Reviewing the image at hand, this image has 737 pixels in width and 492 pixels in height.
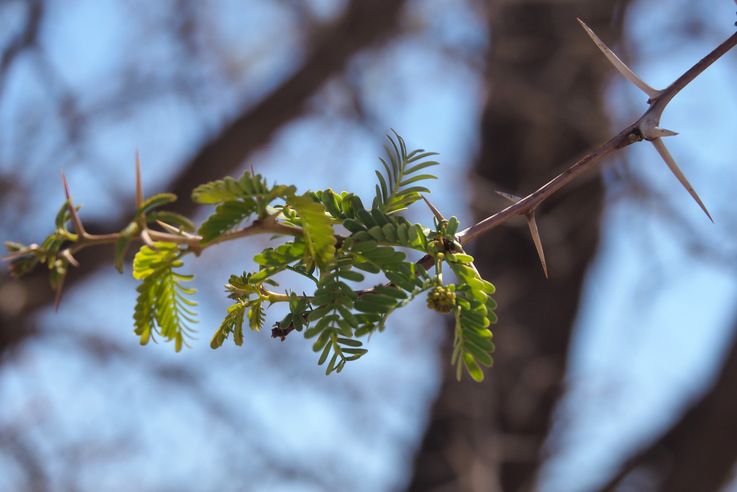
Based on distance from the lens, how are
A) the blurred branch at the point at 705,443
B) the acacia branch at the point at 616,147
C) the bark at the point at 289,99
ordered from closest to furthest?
the acacia branch at the point at 616,147, the blurred branch at the point at 705,443, the bark at the point at 289,99

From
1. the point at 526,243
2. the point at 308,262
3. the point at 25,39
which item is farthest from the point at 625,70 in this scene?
the point at 526,243

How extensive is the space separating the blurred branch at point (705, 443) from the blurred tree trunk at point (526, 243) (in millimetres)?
932

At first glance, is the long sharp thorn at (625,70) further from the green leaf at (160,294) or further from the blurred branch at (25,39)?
the blurred branch at (25,39)

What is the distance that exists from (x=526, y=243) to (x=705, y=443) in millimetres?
1932

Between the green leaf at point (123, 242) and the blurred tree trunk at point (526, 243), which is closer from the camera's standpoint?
the green leaf at point (123, 242)

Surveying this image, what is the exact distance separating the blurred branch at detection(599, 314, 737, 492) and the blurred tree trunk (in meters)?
0.93

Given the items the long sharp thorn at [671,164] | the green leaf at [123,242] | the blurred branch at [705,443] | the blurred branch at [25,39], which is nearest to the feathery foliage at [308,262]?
the green leaf at [123,242]

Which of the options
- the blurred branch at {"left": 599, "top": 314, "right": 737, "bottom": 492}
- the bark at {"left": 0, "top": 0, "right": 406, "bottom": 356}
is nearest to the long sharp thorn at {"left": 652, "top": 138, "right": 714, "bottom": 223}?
the bark at {"left": 0, "top": 0, "right": 406, "bottom": 356}

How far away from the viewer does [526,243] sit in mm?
6039

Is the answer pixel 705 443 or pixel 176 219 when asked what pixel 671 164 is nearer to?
pixel 176 219

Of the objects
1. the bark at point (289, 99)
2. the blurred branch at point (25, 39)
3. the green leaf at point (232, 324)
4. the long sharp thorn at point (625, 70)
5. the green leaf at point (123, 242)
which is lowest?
the green leaf at point (232, 324)

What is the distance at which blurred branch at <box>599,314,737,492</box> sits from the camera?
4.76 m

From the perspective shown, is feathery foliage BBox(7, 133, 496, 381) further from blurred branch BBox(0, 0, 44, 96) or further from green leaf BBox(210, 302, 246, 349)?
blurred branch BBox(0, 0, 44, 96)

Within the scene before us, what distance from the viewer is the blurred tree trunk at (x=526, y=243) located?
17.5ft
